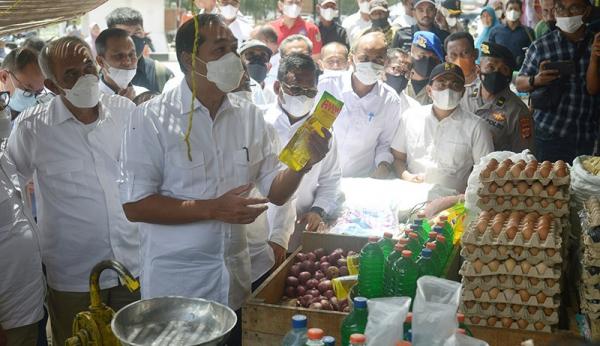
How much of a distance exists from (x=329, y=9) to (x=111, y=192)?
4.89 meters

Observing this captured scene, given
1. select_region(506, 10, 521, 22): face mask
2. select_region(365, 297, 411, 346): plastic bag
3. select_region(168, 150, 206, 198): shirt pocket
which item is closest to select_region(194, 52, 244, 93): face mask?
select_region(168, 150, 206, 198): shirt pocket

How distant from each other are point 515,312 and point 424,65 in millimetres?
3240

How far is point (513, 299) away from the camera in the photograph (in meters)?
2.58

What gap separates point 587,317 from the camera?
2.58m

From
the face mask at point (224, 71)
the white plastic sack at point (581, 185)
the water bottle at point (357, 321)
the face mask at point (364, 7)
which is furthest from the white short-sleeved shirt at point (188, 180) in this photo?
the face mask at point (364, 7)

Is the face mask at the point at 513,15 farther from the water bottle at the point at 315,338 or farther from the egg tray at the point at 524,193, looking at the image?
the water bottle at the point at 315,338

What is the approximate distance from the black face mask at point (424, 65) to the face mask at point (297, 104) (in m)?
1.90

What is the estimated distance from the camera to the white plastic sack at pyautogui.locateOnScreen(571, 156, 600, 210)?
119 inches

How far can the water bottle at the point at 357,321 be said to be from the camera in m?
2.01

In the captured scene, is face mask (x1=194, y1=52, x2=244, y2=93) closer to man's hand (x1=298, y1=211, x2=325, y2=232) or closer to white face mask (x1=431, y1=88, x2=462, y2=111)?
man's hand (x1=298, y1=211, x2=325, y2=232)

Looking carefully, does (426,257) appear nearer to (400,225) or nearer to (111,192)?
(400,225)

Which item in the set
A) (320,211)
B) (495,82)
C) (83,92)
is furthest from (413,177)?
(83,92)

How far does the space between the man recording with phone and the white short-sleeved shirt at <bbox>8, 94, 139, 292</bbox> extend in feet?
10.6

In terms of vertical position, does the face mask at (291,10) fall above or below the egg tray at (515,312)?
above
